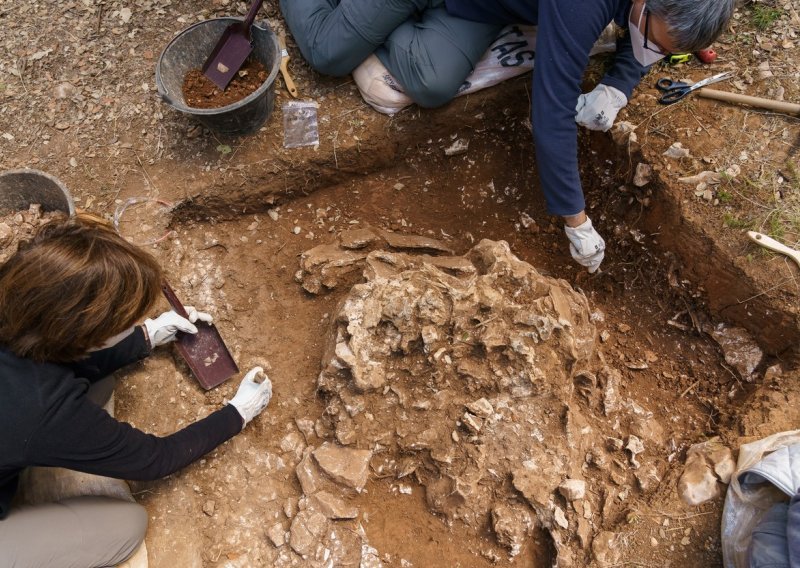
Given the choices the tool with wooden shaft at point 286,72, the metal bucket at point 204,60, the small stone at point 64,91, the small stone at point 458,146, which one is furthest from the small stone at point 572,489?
the small stone at point 64,91

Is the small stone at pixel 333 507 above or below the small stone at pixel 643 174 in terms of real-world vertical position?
below

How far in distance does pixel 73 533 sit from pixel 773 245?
3.06m

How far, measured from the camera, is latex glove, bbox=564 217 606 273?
2.47 metres

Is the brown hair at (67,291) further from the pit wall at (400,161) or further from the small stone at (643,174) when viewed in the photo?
the small stone at (643,174)

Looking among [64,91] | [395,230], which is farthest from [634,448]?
[64,91]

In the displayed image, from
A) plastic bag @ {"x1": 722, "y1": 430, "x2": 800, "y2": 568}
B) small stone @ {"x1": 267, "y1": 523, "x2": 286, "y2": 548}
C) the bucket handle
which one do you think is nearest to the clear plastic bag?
the bucket handle

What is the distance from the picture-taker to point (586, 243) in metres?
2.49

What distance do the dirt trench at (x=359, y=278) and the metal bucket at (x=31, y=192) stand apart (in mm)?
359

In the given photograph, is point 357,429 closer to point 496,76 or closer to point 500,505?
point 500,505

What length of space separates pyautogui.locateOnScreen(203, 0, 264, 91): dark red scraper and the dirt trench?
0.52m

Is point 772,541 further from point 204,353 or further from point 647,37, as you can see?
point 204,353

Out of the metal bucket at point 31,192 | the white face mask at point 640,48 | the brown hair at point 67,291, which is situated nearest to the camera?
the brown hair at point 67,291

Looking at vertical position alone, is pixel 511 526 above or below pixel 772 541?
below

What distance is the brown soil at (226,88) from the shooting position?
2.84 m
